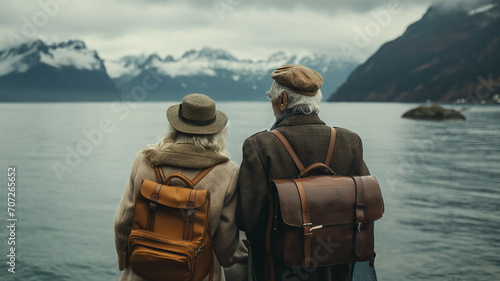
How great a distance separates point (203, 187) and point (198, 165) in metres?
0.17

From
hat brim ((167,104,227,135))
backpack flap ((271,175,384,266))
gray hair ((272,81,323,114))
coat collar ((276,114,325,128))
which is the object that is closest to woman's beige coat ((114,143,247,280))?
hat brim ((167,104,227,135))

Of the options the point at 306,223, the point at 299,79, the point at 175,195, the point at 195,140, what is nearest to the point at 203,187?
the point at 175,195

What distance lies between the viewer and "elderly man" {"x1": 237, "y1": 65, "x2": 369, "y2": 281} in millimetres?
3012

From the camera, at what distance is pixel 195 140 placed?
304 centimetres

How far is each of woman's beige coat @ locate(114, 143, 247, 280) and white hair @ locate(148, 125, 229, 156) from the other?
1.8 inches

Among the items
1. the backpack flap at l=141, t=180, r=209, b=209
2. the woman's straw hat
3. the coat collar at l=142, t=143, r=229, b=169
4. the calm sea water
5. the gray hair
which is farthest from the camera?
the calm sea water

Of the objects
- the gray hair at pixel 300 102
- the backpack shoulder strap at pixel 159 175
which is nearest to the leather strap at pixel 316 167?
the gray hair at pixel 300 102

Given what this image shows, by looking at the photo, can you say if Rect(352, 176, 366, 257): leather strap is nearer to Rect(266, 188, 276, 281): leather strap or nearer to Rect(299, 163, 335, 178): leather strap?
Rect(299, 163, 335, 178): leather strap

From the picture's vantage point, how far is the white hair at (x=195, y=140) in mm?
3027

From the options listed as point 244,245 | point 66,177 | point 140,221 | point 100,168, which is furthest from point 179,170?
point 100,168

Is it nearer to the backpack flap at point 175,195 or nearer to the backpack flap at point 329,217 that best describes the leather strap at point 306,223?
the backpack flap at point 329,217

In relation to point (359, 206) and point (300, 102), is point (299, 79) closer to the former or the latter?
point (300, 102)

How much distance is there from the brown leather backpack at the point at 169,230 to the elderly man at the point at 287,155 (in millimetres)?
351

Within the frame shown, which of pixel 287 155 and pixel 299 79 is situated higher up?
pixel 299 79
